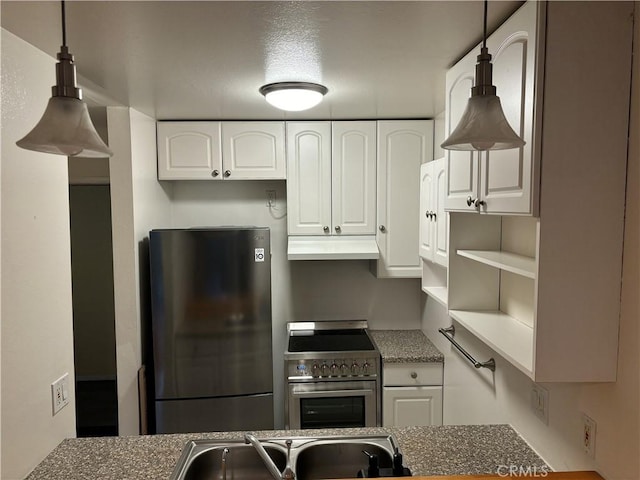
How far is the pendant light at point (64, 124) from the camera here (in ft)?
2.97

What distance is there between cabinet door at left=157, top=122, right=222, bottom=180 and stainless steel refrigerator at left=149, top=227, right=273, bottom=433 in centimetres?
49

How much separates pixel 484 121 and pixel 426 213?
5.45ft

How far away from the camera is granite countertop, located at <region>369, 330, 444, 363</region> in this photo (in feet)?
8.93

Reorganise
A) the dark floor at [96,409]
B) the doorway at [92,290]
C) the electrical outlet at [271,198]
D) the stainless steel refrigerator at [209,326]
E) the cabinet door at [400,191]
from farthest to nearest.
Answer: the doorway at [92,290]
the dark floor at [96,409]
the electrical outlet at [271,198]
the cabinet door at [400,191]
the stainless steel refrigerator at [209,326]

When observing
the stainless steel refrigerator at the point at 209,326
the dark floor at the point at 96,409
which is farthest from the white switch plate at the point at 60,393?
the dark floor at the point at 96,409

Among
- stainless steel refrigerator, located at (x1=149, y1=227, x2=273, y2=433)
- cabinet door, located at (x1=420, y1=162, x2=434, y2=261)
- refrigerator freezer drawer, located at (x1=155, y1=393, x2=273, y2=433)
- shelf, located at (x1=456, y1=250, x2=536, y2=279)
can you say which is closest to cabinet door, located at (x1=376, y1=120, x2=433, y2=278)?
cabinet door, located at (x1=420, y1=162, x2=434, y2=261)

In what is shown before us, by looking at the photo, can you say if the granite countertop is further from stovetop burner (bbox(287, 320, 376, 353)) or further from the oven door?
the oven door

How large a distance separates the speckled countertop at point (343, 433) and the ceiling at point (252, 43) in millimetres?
1456

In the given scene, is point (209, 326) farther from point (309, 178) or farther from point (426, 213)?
point (426, 213)

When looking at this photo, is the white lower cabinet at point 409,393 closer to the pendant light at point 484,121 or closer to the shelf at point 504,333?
the shelf at point 504,333

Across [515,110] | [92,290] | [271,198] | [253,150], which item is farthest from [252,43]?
[92,290]

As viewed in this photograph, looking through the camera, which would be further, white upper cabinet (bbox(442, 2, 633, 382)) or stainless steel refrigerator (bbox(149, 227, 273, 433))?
stainless steel refrigerator (bbox(149, 227, 273, 433))

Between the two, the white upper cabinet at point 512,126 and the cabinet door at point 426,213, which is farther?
the cabinet door at point 426,213

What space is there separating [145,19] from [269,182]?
2.00m
